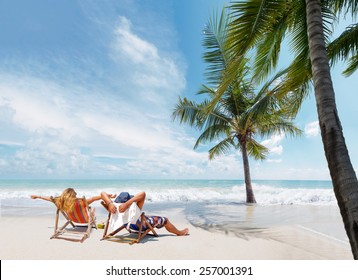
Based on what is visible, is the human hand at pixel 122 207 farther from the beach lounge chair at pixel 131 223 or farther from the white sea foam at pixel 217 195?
the white sea foam at pixel 217 195

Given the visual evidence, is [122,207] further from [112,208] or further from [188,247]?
[188,247]

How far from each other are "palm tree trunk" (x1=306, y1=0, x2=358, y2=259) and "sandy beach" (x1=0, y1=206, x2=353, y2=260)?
1.83 m

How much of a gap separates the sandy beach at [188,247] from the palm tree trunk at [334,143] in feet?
5.99

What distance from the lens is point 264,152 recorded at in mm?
15086

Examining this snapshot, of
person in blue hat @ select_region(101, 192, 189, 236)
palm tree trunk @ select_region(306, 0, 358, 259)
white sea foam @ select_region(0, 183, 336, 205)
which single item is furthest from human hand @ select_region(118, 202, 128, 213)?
white sea foam @ select_region(0, 183, 336, 205)

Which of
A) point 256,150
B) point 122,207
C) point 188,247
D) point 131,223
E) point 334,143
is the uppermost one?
point 256,150

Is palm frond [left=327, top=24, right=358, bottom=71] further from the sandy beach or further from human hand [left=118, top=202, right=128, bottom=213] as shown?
human hand [left=118, top=202, right=128, bottom=213]

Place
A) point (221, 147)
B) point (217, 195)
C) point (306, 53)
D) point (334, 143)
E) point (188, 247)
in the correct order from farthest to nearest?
point (217, 195) < point (221, 147) < point (306, 53) < point (188, 247) < point (334, 143)

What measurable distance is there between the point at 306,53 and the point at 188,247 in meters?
4.95

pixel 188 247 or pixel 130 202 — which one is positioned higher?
pixel 130 202

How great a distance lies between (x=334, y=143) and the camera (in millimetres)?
2697

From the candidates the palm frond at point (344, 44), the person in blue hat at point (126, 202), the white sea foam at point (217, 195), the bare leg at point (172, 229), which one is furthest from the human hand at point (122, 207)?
the white sea foam at point (217, 195)

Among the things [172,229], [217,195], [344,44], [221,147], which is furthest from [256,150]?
[217,195]
